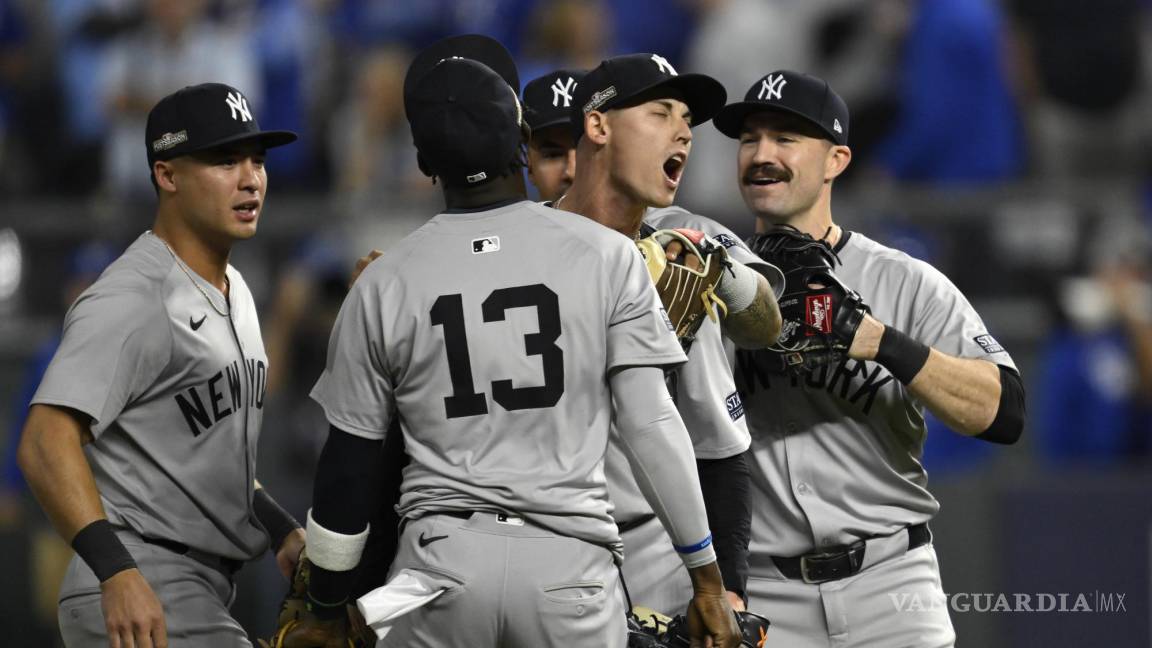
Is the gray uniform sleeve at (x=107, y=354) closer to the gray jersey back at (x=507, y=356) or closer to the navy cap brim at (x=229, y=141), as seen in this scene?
the navy cap brim at (x=229, y=141)

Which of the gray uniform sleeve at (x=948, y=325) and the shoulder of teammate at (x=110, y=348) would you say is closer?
the shoulder of teammate at (x=110, y=348)

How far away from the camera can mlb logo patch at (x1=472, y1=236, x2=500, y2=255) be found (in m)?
3.59

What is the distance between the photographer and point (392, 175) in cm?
928

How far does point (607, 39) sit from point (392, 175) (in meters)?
1.55

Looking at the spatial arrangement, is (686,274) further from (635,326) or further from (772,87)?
(772,87)

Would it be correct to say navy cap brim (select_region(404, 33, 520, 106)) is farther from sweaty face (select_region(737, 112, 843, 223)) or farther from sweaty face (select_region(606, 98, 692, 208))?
sweaty face (select_region(737, 112, 843, 223))

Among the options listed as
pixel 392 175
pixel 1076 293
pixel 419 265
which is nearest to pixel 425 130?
pixel 419 265

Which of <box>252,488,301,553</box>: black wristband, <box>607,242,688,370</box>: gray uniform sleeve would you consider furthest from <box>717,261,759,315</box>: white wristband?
<box>252,488,301,553</box>: black wristband

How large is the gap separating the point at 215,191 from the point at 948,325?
206cm

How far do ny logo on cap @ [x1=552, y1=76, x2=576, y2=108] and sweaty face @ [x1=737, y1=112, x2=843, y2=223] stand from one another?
56 centimetres

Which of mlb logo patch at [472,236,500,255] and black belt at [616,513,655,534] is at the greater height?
mlb logo patch at [472,236,500,255]

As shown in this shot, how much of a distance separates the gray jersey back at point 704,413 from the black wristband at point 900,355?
16.9 inches

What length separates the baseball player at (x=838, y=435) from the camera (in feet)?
14.6

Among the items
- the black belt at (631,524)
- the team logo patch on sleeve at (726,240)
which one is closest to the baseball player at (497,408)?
the black belt at (631,524)
